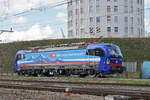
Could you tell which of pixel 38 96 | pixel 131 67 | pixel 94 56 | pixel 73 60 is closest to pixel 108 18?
pixel 131 67

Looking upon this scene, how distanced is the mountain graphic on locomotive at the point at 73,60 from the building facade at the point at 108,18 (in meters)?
36.1

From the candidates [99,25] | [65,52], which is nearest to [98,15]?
[99,25]

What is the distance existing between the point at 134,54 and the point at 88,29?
25.9 m

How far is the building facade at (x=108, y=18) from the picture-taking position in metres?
72.1

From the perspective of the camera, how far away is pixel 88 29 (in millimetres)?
72438

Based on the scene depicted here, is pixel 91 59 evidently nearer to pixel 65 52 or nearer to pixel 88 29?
pixel 65 52

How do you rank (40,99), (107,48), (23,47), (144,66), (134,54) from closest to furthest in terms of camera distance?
1. (40,99)
2. (107,48)
3. (144,66)
4. (134,54)
5. (23,47)

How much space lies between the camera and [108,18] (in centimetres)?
7275

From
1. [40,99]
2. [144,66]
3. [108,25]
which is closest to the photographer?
[40,99]

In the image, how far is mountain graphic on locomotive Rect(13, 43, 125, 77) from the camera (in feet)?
90.2

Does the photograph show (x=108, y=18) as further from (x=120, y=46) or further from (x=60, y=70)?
(x=60, y=70)

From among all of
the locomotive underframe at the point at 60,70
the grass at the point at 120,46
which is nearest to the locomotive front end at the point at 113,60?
the locomotive underframe at the point at 60,70

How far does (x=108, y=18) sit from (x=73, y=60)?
146ft

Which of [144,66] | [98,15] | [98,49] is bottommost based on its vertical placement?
[144,66]
